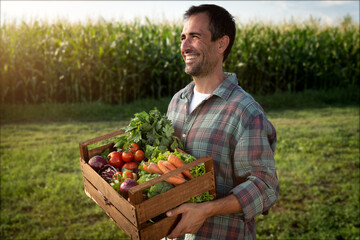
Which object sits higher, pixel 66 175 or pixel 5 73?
pixel 5 73

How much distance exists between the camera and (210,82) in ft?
8.16

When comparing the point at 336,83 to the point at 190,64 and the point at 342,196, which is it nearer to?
the point at 342,196

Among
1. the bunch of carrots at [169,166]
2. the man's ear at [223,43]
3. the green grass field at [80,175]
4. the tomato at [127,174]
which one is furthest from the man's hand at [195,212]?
the green grass field at [80,175]

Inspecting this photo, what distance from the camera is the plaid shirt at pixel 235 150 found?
2.08m

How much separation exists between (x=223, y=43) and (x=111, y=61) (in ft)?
30.4

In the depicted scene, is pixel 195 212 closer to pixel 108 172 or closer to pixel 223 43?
pixel 108 172

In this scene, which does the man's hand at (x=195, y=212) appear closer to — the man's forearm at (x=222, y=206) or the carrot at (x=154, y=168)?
the man's forearm at (x=222, y=206)

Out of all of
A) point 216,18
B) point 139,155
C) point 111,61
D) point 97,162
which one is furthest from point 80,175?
point 111,61

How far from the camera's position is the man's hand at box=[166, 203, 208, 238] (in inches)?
75.9

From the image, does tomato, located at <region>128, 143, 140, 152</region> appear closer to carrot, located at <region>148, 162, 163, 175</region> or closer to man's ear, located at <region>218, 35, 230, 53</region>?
carrot, located at <region>148, 162, 163, 175</region>

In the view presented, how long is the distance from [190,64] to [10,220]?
4.01 m

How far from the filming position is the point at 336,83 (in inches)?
540

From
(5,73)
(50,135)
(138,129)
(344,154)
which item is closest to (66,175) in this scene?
(50,135)

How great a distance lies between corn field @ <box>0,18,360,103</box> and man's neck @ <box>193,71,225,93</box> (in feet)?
28.9
